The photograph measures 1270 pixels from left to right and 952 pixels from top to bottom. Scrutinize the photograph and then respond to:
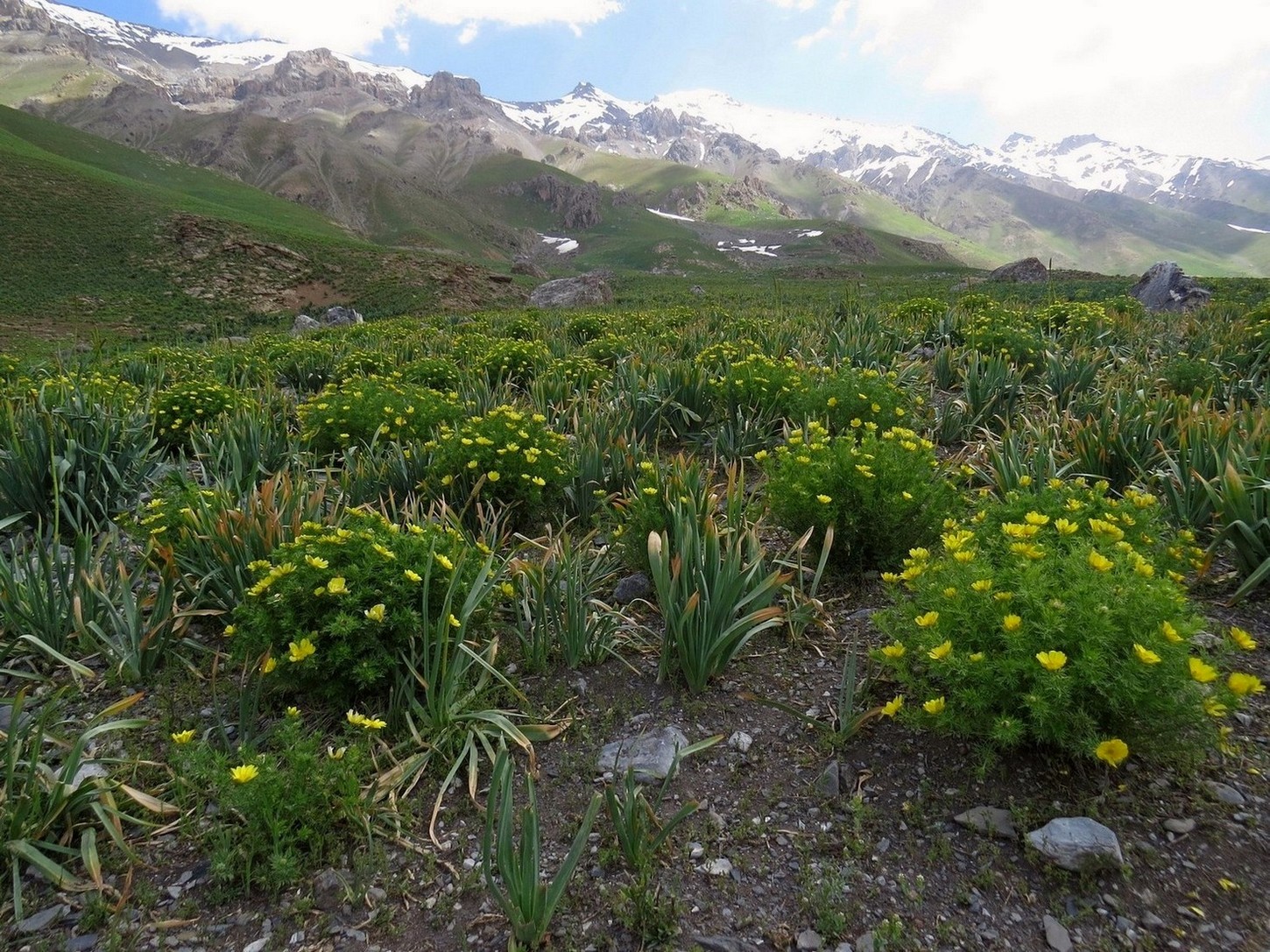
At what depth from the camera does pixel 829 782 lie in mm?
2422

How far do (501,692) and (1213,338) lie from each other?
31.4 feet

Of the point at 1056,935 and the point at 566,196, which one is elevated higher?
the point at 566,196

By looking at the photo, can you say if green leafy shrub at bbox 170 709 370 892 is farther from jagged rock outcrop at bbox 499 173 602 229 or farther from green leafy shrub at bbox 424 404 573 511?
jagged rock outcrop at bbox 499 173 602 229

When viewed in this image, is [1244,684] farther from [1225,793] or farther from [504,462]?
[504,462]

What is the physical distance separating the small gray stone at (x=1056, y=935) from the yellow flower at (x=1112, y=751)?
1.56ft

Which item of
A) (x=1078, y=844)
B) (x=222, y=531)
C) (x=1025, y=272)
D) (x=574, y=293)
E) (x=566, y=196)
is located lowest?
(x=574, y=293)

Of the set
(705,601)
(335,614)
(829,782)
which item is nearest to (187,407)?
(335,614)

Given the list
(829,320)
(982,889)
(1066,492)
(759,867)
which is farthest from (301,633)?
(829,320)

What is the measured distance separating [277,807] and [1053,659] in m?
2.47

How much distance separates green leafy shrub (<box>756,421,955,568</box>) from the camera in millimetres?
3650

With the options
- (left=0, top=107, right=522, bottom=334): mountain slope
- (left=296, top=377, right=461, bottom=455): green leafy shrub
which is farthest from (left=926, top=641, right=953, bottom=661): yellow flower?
(left=0, top=107, right=522, bottom=334): mountain slope

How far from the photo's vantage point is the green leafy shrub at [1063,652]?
2.03m

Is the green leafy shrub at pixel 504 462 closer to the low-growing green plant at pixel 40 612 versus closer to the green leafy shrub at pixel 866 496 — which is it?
the green leafy shrub at pixel 866 496

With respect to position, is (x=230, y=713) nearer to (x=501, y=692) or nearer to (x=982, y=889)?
(x=501, y=692)
